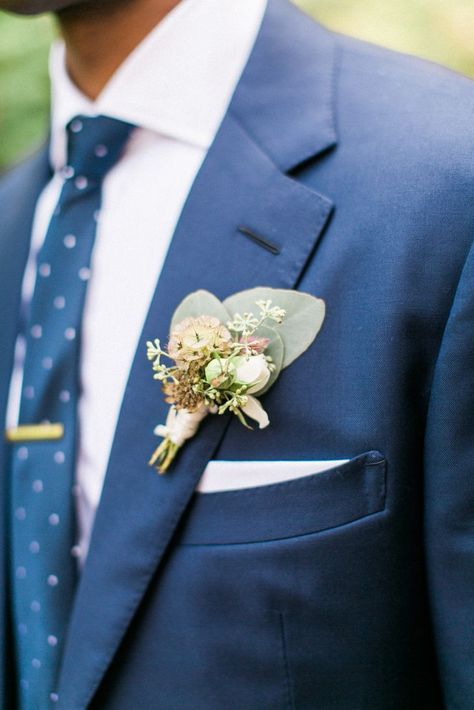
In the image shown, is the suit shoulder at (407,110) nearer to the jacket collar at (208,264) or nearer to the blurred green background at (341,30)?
the jacket collar at (208,264)

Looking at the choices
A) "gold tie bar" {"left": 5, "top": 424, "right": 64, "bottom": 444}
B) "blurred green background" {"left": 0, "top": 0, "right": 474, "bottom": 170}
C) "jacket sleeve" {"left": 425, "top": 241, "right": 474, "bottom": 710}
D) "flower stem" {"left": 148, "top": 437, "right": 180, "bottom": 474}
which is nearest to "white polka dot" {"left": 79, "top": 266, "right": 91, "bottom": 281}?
"gold tie bar" {"left": 5, "top": 424, "right": 64, "bottom": 444}

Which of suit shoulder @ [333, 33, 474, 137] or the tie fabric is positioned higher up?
suit shoulder @ [333, 33, 474, 137]

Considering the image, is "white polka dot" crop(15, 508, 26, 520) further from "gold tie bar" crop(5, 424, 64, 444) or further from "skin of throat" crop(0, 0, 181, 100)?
"skin of throat" crop(0, 0, 181, 100)

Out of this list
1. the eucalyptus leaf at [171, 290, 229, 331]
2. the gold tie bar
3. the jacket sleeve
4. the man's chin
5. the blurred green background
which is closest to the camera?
the jacket sleeve

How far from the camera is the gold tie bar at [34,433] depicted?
4.33ft

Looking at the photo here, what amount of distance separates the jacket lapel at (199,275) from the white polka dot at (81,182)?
0.92ft

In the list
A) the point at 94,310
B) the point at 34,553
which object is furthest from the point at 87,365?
the point at 34,553

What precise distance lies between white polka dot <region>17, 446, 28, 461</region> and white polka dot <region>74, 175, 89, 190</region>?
1.52 feet

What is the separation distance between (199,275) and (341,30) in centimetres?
159

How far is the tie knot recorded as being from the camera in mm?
1329

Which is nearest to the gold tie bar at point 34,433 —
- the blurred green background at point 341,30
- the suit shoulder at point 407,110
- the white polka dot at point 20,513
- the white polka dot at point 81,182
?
the white polka dot at point 20,513

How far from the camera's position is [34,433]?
1355 mm

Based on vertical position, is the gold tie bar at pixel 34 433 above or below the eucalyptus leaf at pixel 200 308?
below

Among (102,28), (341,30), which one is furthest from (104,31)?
(341,30)
